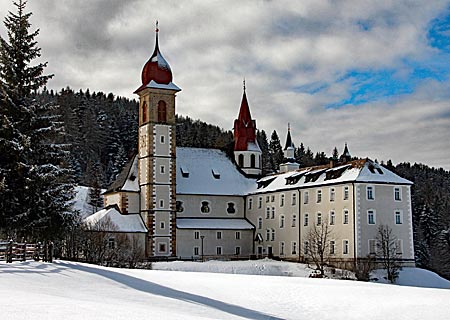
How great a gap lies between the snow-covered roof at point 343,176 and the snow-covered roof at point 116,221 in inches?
588

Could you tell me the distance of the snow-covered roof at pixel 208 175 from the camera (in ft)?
249

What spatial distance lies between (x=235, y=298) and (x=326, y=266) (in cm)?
3406

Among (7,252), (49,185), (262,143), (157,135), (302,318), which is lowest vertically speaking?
(302,318)

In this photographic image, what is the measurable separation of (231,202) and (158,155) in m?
10.9

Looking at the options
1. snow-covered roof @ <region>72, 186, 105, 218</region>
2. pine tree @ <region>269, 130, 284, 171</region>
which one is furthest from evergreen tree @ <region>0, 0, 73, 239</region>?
pine tree @ <region>269, 130, 284, 171</region>

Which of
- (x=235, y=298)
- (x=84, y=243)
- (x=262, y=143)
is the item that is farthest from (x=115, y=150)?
(x=235, y=298)

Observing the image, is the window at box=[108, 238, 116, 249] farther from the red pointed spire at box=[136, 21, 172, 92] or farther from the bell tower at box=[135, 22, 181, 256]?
the red pointed spire at box=[136, 21, 172, 92]

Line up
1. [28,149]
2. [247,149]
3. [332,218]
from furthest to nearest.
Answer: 1. [247,149]
2. [332,218]
3. [28,149]

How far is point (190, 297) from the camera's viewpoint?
2712 cm

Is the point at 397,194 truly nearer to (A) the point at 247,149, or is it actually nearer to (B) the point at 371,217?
(B) the point at 371,217

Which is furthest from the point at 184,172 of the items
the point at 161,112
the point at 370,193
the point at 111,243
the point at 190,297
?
the point at 190,297

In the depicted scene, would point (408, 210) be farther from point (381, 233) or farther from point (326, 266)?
point (326, 266)

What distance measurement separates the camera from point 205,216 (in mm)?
75250

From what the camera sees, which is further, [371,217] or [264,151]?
[264,151]
